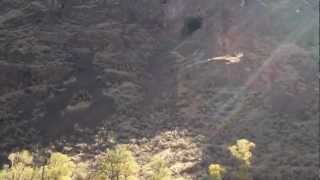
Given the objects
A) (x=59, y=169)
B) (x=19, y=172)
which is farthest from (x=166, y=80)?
(x=19, y=172)

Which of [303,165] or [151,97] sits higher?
[151,97]

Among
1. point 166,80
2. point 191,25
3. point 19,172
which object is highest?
point 191,25

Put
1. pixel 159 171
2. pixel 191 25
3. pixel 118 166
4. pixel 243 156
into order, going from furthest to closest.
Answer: pixel 191 25, pixel 243 156, pixel 118 166, pixel 159 171

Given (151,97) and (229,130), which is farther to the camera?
(151,97)

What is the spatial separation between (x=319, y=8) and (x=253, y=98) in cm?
2605

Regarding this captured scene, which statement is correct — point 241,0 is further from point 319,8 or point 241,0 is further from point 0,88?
point 0,88

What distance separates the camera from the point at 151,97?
2689 inches

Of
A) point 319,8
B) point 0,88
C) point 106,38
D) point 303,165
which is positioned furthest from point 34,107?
point 319,8

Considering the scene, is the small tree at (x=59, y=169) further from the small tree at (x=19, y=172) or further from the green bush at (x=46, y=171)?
the small tree at (x=19, y=172)

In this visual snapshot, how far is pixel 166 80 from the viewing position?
7125cm

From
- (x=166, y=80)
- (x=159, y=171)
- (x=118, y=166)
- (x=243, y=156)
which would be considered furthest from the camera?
(x=166, y=80)

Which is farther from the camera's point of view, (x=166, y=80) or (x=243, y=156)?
(x=166, y=80)

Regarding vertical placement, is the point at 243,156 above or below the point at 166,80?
below

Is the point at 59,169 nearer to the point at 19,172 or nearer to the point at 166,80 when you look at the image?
the point at 19,172
